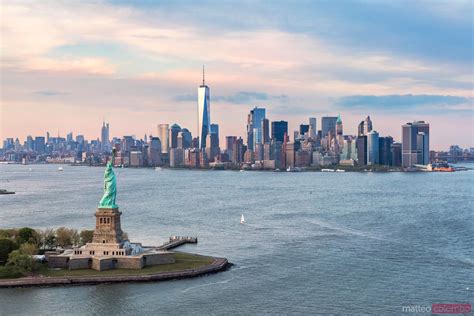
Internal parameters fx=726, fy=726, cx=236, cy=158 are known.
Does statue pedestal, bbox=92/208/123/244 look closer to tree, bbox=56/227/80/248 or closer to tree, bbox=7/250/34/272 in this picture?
tree, bbox=7/250/34/272

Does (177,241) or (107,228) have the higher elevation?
(107,228)

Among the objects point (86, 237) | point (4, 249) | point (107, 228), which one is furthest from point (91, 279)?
point (86, 237)

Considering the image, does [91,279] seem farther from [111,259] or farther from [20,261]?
[20,261]

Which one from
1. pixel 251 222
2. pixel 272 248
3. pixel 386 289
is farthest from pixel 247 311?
pixel 251 222

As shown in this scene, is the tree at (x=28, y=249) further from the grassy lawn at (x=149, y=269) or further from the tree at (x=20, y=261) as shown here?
the grassy lawn at (x=149, y=269)

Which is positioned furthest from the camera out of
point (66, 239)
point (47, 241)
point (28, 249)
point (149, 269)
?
point (66, 239)

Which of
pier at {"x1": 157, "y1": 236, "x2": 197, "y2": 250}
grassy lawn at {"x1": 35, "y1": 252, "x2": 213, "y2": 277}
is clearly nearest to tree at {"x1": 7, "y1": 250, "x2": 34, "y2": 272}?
grassy lawn at {"x1": 35, "y1": 252, "x2": 213, "y2": 277}
